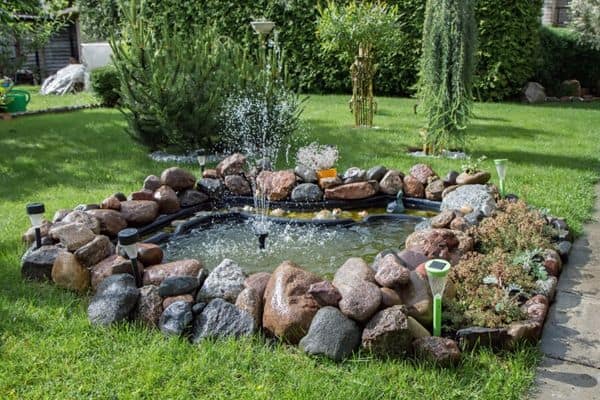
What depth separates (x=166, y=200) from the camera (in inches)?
200

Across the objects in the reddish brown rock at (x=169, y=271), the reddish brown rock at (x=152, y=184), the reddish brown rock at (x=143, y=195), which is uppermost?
the reddish brown rock at (x=152, y=184)

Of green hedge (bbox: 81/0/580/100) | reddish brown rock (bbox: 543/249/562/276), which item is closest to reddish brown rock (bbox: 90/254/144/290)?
reddish brown rock (bbox: 543/249/562/276)

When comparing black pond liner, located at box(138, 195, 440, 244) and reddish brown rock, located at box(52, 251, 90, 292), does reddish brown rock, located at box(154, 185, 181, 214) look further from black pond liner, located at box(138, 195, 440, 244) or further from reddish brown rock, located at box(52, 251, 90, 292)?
reddish brown rock, located at box(52, 251, 90, 292)

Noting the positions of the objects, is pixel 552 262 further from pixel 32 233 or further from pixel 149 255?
pixel 32 233

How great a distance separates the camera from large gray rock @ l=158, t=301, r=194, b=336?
294cm

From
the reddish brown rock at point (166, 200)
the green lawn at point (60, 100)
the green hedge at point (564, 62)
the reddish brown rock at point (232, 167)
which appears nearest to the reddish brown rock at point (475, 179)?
the reddish brown rock at point (232, 167)

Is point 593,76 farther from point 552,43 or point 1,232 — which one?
point 1,232

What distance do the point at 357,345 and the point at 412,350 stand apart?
10.2 inches

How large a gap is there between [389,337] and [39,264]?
2.22 meters

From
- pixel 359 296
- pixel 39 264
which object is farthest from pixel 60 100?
pixel 359 296

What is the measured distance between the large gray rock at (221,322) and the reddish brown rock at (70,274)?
911 mm

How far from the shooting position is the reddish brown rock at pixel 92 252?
3.54 meters

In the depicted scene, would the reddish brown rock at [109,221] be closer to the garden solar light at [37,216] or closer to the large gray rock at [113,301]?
the garden solar light at [37,216]

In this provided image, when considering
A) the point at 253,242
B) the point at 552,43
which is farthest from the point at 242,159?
the point at 552,43
